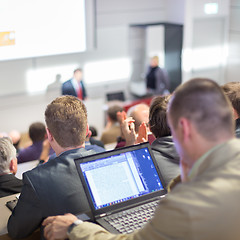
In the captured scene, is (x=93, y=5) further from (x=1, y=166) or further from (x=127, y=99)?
(x=1, y=166)

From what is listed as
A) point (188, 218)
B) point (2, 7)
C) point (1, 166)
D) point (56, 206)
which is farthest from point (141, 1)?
point (188, 218)

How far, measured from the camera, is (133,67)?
908 centimetres

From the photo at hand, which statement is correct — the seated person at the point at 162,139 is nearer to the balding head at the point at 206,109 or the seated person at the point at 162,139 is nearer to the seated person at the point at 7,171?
the seated person at the point at 7,171

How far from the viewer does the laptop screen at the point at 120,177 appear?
5.57 feet

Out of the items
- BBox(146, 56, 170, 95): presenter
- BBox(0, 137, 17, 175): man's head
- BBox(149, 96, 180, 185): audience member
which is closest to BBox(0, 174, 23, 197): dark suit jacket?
BBox(0, 137, 17, 175): man's head

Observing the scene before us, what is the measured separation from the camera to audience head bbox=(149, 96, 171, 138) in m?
2.40

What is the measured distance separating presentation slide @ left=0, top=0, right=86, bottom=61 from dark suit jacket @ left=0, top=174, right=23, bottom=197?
15.5 ft

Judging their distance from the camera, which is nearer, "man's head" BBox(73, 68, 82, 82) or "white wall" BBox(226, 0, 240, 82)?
"man's head" BBox(73, 68, 82, 82)

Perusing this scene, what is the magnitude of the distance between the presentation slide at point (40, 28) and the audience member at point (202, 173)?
19.5 ft

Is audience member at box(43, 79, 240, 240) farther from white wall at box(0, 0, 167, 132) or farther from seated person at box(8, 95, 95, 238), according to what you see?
white wall at box(0, 0, 167, 132)

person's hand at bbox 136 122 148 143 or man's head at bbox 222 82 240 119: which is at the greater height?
man's head at bbox 222 82 240 119

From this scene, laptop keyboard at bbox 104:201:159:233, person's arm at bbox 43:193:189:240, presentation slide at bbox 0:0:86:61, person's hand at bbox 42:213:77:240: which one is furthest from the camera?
presentation slide at bbox 0:0:86:61

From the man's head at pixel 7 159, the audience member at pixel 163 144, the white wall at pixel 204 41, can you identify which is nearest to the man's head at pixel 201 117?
the audience member at pixel 163 144

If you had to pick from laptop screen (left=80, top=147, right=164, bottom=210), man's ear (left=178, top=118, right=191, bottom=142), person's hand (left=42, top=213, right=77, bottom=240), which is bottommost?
person's hand (left=42, top=213, right=77, bottom=240)
